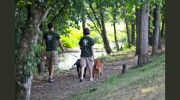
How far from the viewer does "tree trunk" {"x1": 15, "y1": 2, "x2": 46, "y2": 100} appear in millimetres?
10320

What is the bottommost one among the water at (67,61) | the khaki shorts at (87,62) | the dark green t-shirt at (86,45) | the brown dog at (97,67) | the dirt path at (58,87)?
the water at (67,61)

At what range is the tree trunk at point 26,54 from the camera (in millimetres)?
10320

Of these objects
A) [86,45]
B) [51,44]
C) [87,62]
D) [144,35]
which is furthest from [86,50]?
[144,35]

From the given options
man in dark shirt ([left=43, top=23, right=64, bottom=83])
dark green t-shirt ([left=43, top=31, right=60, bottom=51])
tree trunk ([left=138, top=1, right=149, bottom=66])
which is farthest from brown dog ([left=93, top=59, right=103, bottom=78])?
tree trunk ([left=138, top=1, right=149, bottom=66])

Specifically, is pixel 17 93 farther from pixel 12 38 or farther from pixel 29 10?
pixel 12 38

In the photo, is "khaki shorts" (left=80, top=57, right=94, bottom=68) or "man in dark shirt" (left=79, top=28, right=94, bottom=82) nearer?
"man in dark shirt" (left=79, top=28, right=94, bottom=82)

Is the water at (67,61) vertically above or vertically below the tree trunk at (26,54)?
below

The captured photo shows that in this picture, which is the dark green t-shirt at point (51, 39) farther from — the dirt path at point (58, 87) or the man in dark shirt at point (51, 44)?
the dirt path at point (58, 87)

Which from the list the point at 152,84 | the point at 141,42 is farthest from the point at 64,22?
the point at 152,84

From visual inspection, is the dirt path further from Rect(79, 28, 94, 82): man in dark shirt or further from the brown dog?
Rect(79, 28, 94, 82): man in dark shirt

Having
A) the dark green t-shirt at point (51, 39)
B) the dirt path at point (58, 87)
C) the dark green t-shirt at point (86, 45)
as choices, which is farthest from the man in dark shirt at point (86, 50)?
the dark green t-shirt at point (51, 39)

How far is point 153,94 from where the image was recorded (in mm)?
8234

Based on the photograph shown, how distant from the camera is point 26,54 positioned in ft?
34.2

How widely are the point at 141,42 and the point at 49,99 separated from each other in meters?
5.34
